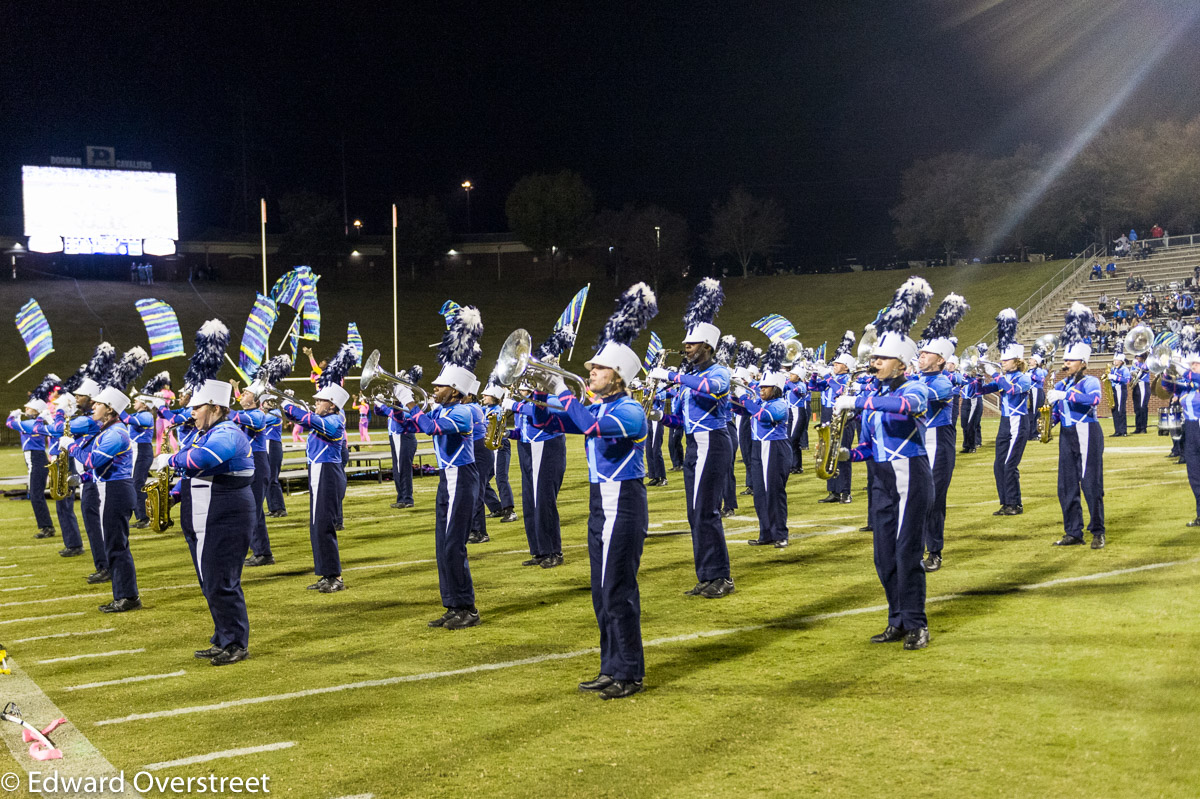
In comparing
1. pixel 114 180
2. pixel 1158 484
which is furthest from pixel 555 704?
pixel 114 180

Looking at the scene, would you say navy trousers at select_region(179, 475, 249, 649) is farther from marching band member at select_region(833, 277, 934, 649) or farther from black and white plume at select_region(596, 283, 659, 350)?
marching band member at select_region(833, 277, 934, 649)

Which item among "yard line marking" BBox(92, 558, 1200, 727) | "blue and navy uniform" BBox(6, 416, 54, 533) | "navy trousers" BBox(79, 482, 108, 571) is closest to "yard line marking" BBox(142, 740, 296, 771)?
"yard line marking" BBox(92, 558, 1200, 727)

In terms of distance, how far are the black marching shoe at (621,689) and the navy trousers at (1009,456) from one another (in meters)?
7.62

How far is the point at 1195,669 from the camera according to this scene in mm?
5672

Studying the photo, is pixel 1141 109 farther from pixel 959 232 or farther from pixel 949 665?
pixel 949 665

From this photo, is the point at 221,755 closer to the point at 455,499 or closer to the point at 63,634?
the point at 455,499

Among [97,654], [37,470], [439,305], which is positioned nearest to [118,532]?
[97,654]

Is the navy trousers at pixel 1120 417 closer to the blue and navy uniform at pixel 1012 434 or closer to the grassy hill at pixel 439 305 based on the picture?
the blue and navy uniform at pixel 1012 434

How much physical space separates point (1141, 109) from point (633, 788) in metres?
62.6

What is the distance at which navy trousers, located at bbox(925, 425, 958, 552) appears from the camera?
29.2 ft

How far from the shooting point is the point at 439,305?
186 ft

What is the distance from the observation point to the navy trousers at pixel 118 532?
28.4 ft

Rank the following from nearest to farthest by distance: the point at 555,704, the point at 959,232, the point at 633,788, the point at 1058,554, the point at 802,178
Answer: the point at 633,788, the point at 555,704, the point at 1058,554, the point at 959,232, the point at 802,178

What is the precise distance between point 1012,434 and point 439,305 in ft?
155
